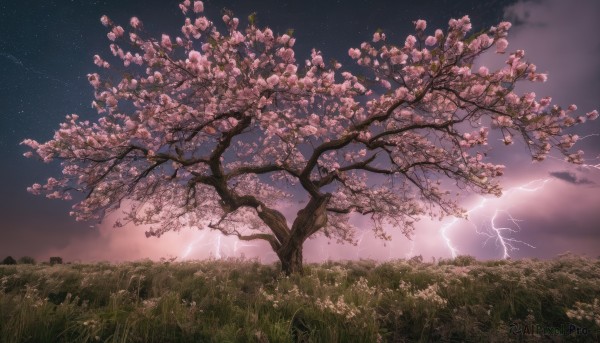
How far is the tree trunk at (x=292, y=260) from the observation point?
12.0m

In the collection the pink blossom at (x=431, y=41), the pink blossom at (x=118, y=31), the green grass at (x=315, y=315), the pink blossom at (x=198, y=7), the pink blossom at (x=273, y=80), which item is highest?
the pink blossom at (x=198, y=7)

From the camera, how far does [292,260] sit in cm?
1208

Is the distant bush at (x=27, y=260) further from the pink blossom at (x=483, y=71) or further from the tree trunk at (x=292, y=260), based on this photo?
the pink blossom at (x=483, y=71)

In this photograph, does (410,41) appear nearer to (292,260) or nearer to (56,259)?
(292,260)

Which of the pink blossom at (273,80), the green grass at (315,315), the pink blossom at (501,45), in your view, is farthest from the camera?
the pink blossom at (273,80)

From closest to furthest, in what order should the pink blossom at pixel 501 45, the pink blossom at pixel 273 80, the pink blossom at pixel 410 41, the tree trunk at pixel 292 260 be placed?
1. the pink blossom at pixel 501 45
2. the pink blossom at pixel 273 80
3. the pink blossom at pixel 410 41
4. the tree trunk at pixel 292 260

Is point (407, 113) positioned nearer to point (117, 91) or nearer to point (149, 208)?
point (117, 91)

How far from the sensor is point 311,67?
960 centimetres

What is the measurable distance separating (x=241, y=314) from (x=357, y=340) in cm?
203

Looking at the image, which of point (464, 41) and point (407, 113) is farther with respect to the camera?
point (407, 113)

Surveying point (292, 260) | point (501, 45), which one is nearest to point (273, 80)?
point (501, 45)

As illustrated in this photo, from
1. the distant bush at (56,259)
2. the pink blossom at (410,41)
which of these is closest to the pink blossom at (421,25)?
the pink blossom at (410,41)

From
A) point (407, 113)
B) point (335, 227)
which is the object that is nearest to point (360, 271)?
point (335, 227)

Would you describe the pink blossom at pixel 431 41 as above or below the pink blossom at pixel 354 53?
below
